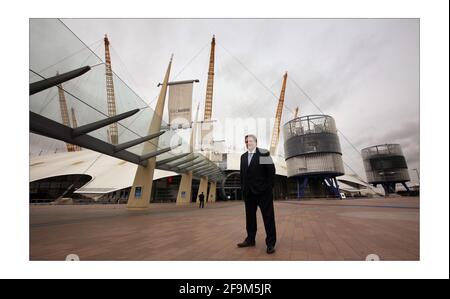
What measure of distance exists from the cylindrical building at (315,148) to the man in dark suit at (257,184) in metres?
43.5

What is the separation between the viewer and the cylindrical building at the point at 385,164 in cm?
5047

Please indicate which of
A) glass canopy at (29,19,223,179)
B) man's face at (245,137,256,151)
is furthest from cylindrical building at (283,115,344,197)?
man's face at (245,137,256,151)

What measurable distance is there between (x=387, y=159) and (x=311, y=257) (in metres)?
63.8

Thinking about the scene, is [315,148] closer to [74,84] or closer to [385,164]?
[385,164]

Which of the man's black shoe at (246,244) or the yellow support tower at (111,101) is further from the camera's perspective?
the yellow support tower at (111,101)

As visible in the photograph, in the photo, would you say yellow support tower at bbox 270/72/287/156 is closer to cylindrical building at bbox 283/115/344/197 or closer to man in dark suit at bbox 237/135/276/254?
cylindrical building at bbox 283/115/344/197

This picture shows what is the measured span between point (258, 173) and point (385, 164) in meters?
64.0

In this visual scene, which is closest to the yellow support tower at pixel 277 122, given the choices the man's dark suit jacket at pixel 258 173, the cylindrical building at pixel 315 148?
the cylindrical building at pixel 315 148

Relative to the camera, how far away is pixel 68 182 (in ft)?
144

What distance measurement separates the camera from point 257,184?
2.48m

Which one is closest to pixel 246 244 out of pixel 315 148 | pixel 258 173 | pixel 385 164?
pixel 258 173

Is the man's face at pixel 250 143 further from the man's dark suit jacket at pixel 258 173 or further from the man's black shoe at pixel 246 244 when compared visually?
the man's black shoe at pixel 246 244
